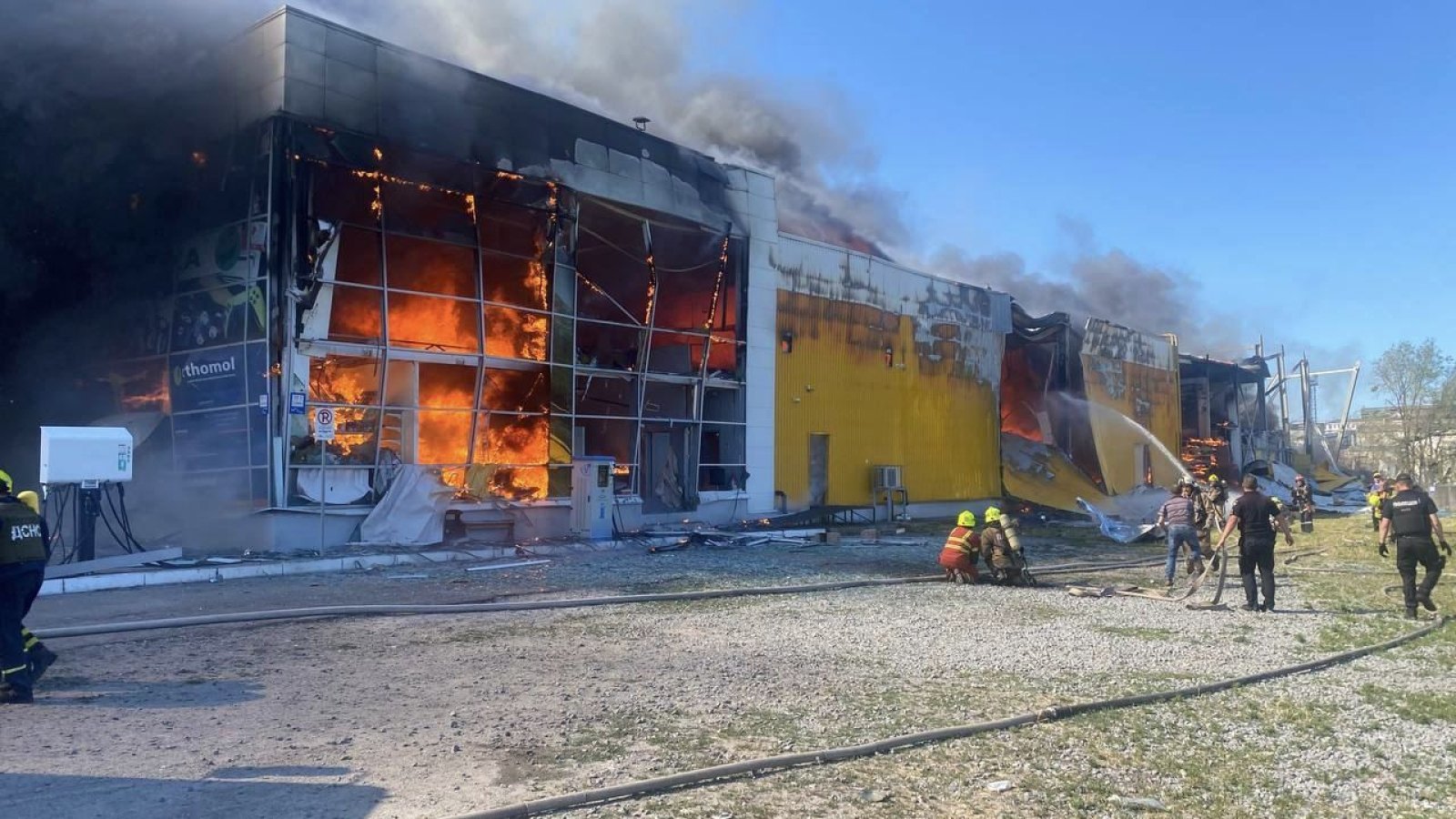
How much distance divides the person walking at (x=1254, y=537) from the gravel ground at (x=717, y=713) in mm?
437

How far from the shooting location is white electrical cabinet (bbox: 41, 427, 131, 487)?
12.4 meters

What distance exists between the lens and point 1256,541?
36.0ft

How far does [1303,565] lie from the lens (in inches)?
650

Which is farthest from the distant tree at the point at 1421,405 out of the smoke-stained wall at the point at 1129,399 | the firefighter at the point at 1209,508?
the firefighter at the point at 1209,508

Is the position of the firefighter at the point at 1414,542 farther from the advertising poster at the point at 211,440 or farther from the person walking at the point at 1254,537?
the advertising poster at the point at 211,440

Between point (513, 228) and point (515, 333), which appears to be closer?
point (515, 333)

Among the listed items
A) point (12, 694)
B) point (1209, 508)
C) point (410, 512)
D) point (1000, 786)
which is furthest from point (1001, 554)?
point (12, 694)

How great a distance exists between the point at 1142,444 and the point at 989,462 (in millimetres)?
7184

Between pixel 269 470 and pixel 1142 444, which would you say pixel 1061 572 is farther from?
pixel 1142 444

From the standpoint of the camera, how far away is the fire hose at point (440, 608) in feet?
28.2

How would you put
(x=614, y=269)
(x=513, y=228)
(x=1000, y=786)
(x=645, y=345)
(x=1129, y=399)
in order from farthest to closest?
(x=1129, y=399), (x=614, y=269), (x=645, y=345), (x=513, y=228), (x=1000, y=786)

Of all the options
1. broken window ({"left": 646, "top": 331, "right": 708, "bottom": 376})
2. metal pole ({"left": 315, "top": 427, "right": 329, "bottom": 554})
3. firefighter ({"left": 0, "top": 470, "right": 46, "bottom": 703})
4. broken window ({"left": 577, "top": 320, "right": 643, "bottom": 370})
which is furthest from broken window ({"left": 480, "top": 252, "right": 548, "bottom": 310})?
firefighter ({"left": 0, "top": 470, "right": 46, "bottom": 703})

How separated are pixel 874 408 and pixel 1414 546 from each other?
57.0ft

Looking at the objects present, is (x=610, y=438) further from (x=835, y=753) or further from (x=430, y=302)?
(x=835, y=753)
